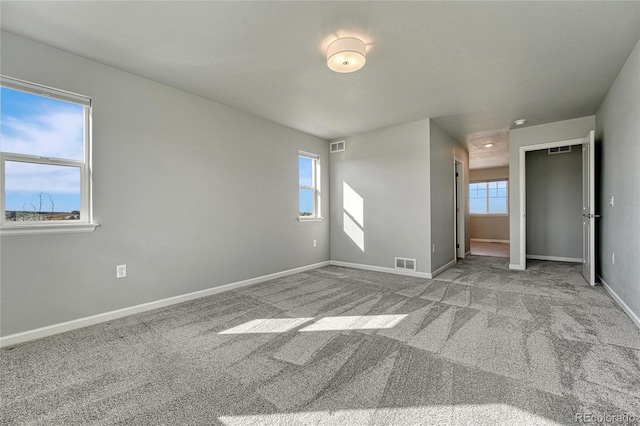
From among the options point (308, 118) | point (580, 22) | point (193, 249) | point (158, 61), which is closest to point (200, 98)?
point (158, 61)

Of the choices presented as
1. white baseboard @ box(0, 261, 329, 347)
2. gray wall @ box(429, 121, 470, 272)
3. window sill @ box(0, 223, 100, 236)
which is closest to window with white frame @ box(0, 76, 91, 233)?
window sill @ box(0, 223, 100, 236)

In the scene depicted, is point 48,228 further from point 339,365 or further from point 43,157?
point 339,365

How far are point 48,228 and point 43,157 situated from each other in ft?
2.06

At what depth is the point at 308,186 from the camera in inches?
209

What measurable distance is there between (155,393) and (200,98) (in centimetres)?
316

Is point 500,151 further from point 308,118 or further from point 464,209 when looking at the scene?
point 308,118

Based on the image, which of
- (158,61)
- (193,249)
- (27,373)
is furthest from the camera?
(193,249)

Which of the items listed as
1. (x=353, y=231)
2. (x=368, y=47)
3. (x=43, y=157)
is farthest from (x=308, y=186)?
(x=43, y=157)

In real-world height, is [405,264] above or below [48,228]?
below

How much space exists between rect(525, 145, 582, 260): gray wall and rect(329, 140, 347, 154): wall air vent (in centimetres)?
408

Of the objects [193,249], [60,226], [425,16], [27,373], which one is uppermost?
[425,16]

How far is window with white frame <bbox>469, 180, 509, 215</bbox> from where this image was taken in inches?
359

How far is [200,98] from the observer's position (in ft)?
11.7

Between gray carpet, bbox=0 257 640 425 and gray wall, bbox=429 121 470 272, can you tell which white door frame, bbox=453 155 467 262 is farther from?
gray carpet, bbox=0 257 640 425
